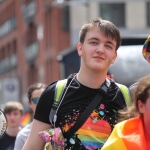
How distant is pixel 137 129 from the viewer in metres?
4.54

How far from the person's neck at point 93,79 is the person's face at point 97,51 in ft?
0.15

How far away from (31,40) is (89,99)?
6120cm

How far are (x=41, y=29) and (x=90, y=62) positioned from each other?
56075 mm

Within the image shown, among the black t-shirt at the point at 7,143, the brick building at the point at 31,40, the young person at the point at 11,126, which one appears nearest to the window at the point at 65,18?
the brick building at the point at 31,40

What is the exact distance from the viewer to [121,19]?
5291 cm

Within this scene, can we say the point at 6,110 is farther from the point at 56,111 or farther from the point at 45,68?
the point at 45,68

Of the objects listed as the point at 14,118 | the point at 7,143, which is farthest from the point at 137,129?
the point at 14,118

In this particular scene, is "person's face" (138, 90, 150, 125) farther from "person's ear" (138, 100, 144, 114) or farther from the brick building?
the brick building

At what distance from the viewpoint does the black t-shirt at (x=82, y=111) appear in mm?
5074

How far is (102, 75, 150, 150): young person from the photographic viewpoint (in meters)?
4.44

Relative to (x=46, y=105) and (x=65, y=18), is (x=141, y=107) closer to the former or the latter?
(x=46, y=105)

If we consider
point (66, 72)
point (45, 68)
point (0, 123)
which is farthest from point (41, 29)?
point (0, 123)

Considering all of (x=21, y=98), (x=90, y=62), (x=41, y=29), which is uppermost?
(x=90, y=62)

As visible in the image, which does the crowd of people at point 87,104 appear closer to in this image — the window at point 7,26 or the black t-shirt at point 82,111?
the black t-shirt at point 82,111
